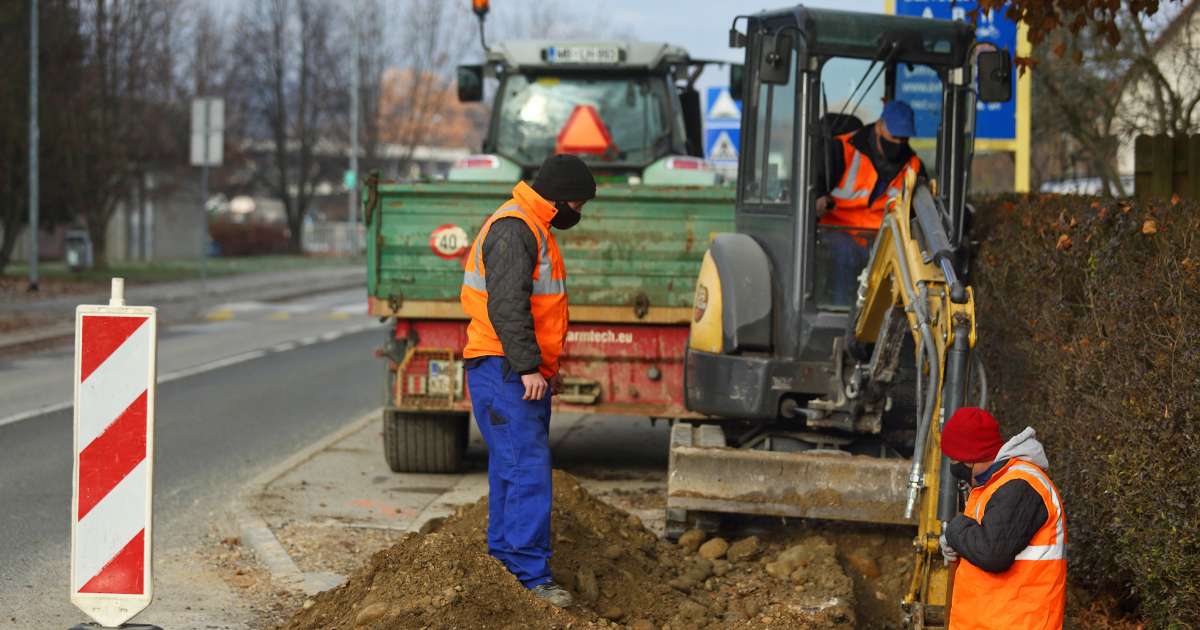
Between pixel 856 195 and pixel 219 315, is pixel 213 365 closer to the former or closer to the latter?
pixel 219 315

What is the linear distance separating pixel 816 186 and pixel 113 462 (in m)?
3.84

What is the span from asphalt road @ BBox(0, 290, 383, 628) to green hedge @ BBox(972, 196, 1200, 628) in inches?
144

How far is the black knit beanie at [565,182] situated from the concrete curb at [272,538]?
2.15 metres

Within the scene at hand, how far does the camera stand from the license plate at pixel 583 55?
42.8 feet

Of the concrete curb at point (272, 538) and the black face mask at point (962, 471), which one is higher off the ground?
the black face mask at point (962, 471)

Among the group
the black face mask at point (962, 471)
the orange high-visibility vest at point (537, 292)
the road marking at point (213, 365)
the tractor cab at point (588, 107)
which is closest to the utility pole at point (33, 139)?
the road marking at point (213, 365)

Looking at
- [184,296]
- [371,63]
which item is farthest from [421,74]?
[184,296]

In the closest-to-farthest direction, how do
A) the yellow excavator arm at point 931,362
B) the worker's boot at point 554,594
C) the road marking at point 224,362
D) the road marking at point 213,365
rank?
the yellow excavator arm at point 931,362, the worker's boot at point 554,594, the road marking at point 224,362, the road marking at point 213,365

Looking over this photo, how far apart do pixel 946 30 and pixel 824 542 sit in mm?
2614

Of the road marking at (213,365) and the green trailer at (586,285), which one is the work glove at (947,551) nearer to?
the green trailer at (586,285)

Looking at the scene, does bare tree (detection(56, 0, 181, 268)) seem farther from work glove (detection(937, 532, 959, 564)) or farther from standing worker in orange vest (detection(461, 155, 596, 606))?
work glove (detection(937, 532, 959, 564))

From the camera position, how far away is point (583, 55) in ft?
42.9

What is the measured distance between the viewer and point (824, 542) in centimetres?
755

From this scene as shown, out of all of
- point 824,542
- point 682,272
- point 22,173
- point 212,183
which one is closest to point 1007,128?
point 682,272
